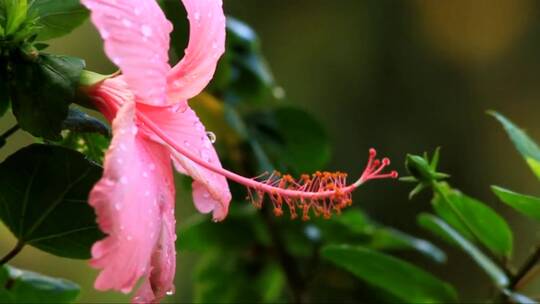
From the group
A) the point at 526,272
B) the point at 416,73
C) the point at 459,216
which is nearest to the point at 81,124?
the point at 459,216

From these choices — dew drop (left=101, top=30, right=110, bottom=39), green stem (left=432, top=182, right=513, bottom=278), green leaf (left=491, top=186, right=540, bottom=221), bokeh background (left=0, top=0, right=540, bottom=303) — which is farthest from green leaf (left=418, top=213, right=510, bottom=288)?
bokeh background (left=0, top=0, right=540, bottom=303)

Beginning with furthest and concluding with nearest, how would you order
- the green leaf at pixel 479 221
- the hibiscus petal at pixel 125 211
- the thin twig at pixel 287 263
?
the thin twig at pixel 287 263 → the green leaf at pixel 479 221 → the hibiscus petal at pixel 125 211

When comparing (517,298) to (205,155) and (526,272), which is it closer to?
(526,272)

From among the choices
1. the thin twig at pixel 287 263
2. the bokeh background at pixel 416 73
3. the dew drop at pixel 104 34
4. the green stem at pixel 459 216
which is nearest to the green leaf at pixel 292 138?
the thin twig at pixel 287 263

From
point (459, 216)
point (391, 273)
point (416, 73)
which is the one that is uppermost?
point (459, 216)

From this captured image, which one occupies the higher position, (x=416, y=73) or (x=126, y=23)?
(x=126, y=23)

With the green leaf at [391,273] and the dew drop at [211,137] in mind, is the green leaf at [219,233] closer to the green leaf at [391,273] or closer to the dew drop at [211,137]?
the green leaf at [391,273]

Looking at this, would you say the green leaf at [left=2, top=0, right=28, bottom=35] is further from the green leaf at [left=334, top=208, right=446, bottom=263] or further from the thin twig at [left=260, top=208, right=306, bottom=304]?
the green leaf at [left=334, top=208, right=446, bottom=263]
